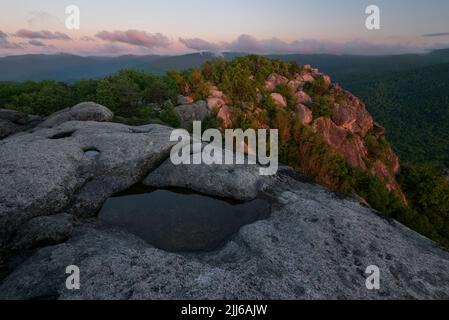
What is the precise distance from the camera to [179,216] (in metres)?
20.6

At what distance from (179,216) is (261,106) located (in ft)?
241

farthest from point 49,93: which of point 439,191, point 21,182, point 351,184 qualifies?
point 439,191

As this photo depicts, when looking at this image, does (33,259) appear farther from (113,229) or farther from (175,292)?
(175,292)

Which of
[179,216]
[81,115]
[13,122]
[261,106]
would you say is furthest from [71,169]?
[261,106]

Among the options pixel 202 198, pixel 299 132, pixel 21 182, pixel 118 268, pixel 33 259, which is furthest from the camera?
pixel 299 132

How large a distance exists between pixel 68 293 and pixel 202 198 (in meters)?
11.7

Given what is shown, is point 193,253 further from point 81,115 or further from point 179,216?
point 81,115

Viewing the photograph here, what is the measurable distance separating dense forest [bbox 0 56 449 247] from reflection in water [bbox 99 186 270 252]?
1815 centimetres

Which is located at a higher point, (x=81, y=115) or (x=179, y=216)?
(x=81, y=115)

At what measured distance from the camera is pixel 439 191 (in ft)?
280

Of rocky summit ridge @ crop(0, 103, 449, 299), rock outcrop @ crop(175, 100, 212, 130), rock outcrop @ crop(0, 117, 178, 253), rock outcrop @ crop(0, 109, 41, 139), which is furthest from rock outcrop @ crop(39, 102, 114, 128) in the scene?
rock outcrop @ crop(175, 100, 212, 130)

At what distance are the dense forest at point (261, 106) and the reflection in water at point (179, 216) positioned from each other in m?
18.2

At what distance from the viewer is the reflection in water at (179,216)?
18.1m
